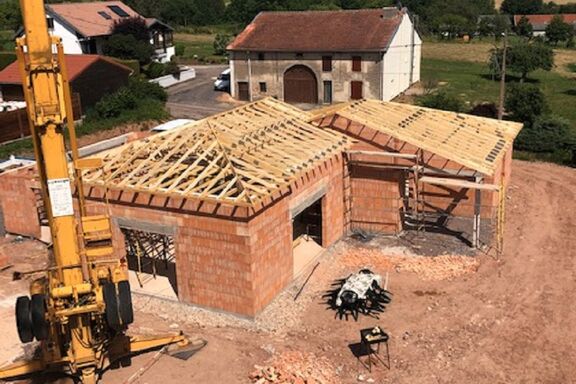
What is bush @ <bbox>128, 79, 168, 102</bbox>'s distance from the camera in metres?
45.8

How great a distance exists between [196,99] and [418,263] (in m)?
34.6

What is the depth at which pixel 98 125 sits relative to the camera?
41.1 meters

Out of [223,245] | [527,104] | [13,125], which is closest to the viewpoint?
[223,245]

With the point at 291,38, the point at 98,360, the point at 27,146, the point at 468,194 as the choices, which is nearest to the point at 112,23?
the point at 291,38

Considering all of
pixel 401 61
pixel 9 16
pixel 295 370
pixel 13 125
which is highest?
pixel 9 16

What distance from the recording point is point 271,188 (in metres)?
18.0

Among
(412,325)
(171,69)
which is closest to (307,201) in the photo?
(412,325)

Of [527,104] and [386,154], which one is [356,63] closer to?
[527,104]

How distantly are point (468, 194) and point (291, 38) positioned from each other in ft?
94.7

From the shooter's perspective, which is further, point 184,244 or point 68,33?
point 68,33

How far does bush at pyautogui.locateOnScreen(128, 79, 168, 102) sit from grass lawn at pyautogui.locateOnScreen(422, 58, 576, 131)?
81.6ft

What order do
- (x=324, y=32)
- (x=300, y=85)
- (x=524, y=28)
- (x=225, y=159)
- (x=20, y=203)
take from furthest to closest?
(x=524, y=28) → (x=300, y=85) → (x=324, y=32) → (x=20, y=203) → (x=225, y=159)

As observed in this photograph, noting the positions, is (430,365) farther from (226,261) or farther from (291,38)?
(291,38)

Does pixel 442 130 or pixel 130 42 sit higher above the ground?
pixel 130 42
